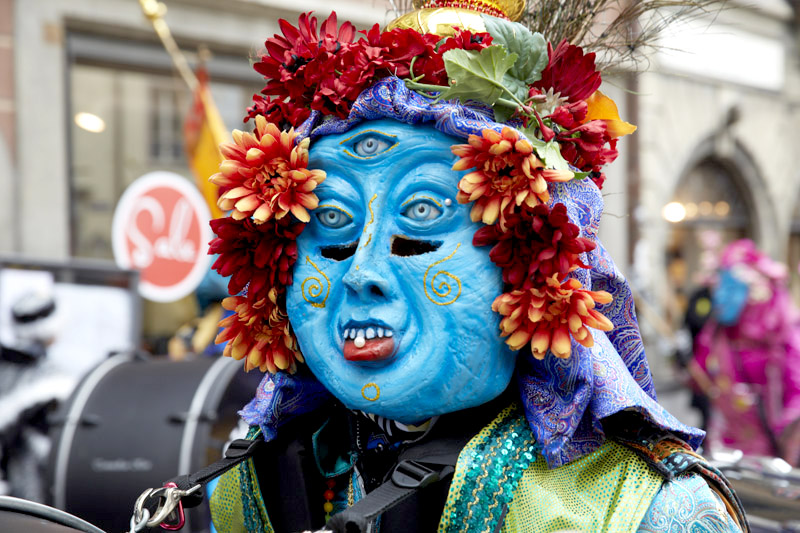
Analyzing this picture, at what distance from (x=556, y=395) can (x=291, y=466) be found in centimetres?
58

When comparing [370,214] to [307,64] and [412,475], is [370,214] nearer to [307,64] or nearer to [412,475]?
[307,64]

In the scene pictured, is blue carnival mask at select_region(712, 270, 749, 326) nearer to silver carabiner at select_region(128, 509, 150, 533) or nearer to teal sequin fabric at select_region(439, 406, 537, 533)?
teal sequin fabric at select_region(439, 406, 537, 533)

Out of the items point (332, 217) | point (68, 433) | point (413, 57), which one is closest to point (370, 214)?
point (332, 217)

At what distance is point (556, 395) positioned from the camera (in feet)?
4.85

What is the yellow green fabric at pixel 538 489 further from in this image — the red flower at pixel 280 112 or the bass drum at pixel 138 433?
the bass drum at pixel 138 433

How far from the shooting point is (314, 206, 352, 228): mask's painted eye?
60.3 inches

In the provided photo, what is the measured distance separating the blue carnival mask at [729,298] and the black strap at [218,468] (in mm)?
4427

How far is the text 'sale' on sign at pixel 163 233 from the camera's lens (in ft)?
16.0

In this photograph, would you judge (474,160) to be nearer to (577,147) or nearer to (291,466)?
(577,147)

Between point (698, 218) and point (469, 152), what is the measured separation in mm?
10837

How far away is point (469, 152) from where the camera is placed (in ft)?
4.60

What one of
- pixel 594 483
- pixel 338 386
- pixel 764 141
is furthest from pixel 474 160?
pixel 764 141

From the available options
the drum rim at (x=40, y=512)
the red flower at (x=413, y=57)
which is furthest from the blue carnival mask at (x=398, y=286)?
the drum rim at (x=40, y=512)

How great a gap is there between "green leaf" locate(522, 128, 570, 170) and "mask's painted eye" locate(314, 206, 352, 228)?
1.23 feet
